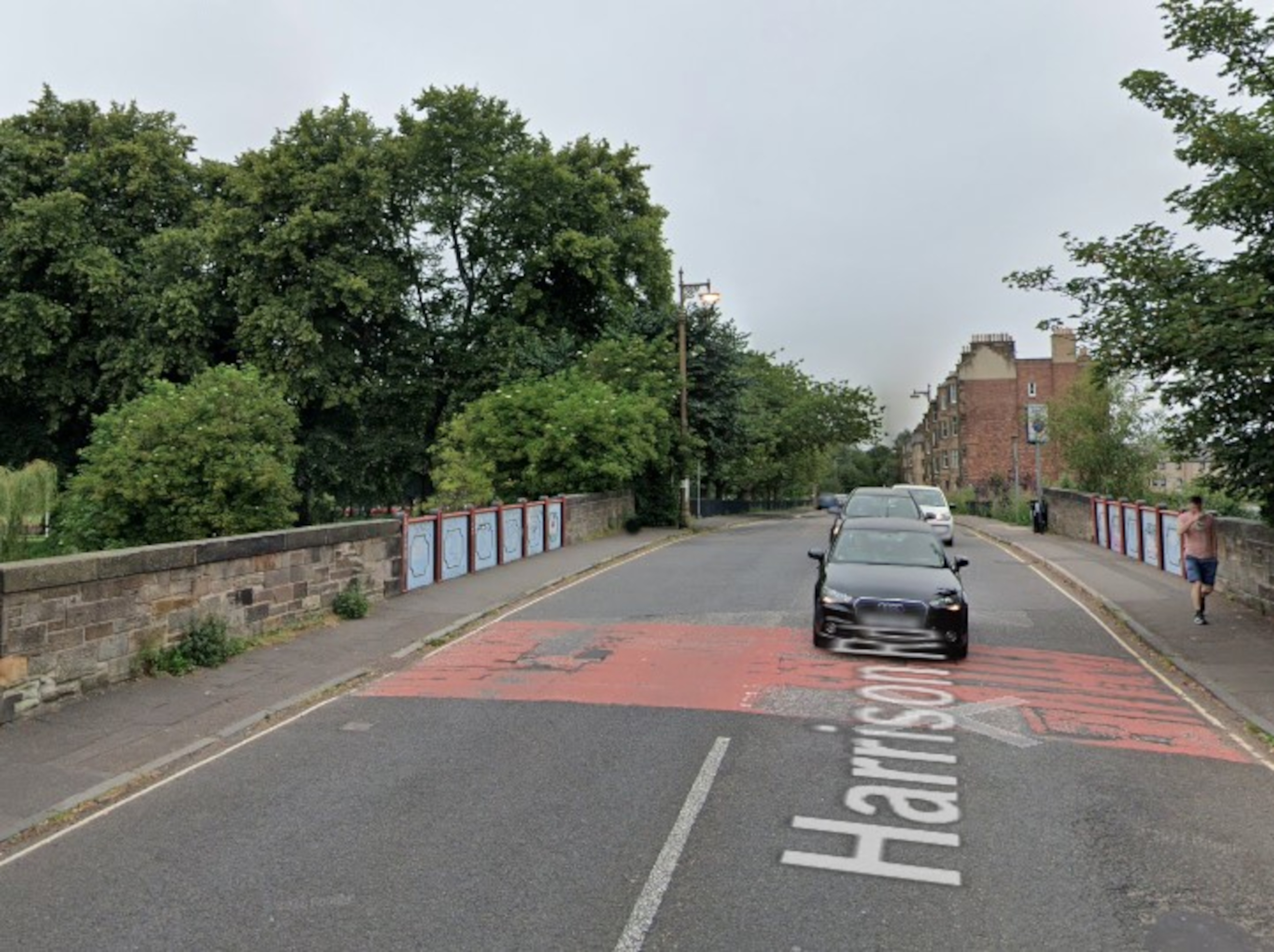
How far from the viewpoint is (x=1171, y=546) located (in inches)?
683

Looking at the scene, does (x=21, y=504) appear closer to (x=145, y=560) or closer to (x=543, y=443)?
(x=543, y=443)

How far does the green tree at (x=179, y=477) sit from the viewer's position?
19.1 metres

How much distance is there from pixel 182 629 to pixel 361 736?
3.32m

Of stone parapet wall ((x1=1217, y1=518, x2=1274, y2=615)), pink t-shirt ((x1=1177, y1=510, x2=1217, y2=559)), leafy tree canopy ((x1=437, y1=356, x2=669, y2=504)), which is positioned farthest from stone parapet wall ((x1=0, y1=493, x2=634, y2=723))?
stone parapet wall ((x1=1217, y1=518, x2=1274, y2=615))

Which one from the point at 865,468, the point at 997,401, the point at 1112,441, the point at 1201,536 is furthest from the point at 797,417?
the point at 865,468

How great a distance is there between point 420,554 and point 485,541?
3085 mm

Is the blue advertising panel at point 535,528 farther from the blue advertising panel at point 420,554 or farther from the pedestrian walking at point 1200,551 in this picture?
the pedestrian walking at point 1200,551

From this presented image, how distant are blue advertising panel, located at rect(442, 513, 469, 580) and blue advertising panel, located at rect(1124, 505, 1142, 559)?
1501 cm

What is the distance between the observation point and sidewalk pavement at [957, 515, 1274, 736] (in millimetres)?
8156

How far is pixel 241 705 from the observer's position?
7.62m

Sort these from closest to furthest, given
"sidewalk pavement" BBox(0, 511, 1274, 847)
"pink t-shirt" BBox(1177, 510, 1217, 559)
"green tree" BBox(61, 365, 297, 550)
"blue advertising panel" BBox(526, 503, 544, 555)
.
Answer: "sidewalk pavement" BBox(0, 511, 1274, 847) < "pink t-shirt" BBox(1177, 510, 1217, 559) < "green tree" BBox(61, 365, 297, 550) < "blue advertising panel" BBox(526, 503, 544, 555)

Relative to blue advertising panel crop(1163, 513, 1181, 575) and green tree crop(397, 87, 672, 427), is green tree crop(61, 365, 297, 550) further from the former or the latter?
blue advertising panel crop(1163, 513, 1181, 575)

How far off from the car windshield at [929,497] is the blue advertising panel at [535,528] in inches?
395

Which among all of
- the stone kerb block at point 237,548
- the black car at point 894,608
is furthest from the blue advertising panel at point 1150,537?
the stone kerb block at point 237,548
